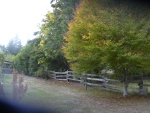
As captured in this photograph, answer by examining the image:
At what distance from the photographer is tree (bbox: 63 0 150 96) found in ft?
36.4

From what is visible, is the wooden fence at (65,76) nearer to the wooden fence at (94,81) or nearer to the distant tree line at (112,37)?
the wooden fence at (94,81)

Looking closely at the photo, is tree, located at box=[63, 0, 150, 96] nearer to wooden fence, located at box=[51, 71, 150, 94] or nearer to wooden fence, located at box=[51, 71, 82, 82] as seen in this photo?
→ wooden fence, located at box=[51, 71, 150, 94]

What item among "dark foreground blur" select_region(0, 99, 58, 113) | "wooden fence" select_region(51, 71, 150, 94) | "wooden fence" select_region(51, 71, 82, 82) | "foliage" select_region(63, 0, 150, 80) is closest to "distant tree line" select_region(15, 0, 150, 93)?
"foliage" select_region(63, 0, 150, 80)

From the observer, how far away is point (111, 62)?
11.8m

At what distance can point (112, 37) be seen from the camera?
11430 millimetres

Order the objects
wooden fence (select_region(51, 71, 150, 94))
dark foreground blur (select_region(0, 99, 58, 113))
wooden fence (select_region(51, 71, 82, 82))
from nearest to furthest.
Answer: dark foreground blur (select_region(0, 99, 58, 113)) < wooden fence (select_region(51, 71, 150, 94)) < wooden fence (select_region(51, 71, 82, 82))

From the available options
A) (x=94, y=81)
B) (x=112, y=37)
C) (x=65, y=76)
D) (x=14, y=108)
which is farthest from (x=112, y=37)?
(x=65, y=76)

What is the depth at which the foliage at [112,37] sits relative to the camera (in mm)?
11086

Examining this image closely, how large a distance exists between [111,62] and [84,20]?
9.23ft

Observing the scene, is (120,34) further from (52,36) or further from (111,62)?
(52,36)

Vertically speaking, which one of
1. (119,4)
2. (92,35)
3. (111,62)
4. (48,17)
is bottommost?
(111,62)

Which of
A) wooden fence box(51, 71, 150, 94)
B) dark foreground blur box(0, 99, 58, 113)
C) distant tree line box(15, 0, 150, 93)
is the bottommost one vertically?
dark foreground blur box(0, 99, 58, 113)

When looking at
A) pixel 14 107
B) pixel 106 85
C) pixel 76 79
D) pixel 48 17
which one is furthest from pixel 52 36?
pixel 14 107

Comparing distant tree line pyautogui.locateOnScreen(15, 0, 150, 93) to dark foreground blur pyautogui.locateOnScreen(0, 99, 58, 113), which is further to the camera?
distant tree line pyautogui.locateOnScreen(15, 0, 150, 93)
